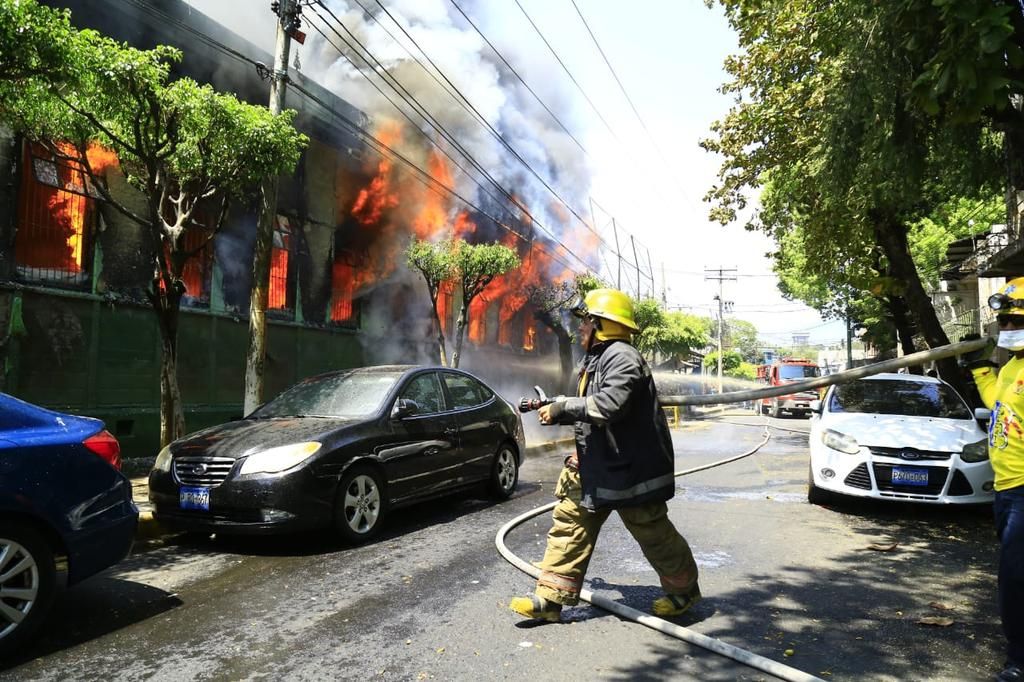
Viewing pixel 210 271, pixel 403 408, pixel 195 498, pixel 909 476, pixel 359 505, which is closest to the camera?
pixel 195 498

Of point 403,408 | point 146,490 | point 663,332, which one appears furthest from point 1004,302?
→ point 663,332

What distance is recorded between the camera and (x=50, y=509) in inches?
134

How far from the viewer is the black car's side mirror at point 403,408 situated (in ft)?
19.8

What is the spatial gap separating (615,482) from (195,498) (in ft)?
11.0

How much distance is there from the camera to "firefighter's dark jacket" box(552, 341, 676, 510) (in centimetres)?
350

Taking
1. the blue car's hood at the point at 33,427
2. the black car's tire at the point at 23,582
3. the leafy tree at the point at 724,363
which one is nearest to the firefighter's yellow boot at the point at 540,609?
the black car's tire at the point at 23,582

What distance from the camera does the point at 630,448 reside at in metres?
3.61

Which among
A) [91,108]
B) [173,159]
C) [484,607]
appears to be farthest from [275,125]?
[484,607]

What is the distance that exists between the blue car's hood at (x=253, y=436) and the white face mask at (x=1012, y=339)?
4.47 metres

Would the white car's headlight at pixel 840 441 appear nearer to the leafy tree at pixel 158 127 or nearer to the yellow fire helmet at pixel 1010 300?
the yellow fire helmet at pixel 1010 300

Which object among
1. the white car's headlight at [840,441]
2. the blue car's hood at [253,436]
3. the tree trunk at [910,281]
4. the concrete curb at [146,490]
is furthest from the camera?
the tree trunk at [910,281]

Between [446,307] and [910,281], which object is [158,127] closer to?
[910,281]

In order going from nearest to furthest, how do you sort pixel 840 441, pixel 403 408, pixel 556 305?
1. pixel 403 408
2. pixel 840 441
3. pixel 556 305

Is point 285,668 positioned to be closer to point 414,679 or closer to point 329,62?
point 414,679
